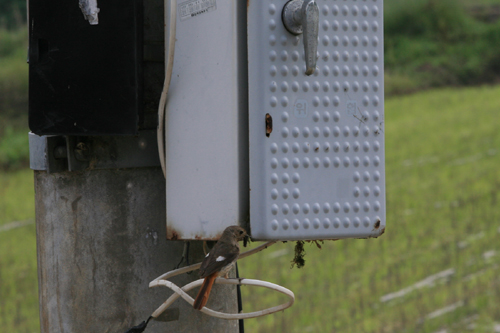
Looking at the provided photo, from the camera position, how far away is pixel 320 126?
1.43 m

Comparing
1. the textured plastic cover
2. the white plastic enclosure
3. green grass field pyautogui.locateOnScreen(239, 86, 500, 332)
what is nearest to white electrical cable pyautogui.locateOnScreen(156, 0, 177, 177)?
the white plastic enclosure

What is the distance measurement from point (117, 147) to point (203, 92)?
0.26 meters

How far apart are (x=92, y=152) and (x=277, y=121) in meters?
0.45

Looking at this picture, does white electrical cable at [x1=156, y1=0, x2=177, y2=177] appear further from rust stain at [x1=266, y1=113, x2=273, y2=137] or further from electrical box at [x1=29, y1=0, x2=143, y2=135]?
rust stain at [x1=266, y1=113, x2=273, y2=137]

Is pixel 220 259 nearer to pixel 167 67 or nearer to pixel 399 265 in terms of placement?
pixel 167 67

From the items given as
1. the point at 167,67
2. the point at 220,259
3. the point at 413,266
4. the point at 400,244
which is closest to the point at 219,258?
the point at 220,259

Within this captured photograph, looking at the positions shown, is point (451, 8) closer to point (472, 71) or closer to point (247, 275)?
point (472, 71)

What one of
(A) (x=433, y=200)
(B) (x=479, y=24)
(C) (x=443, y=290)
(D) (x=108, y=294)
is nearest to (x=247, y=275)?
(C) (x=443, y=290)

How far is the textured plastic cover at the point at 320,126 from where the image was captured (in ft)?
4.51

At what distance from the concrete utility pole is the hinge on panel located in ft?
0.07

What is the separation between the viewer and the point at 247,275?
631 centimetres

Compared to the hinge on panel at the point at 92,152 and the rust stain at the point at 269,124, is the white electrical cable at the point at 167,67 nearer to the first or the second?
the hinge on panel at the point at 92,152

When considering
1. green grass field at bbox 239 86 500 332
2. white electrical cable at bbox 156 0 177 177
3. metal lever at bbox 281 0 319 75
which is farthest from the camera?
green grass field at bbox 239 86 500 332

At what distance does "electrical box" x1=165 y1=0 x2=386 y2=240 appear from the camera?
4.52 feet
